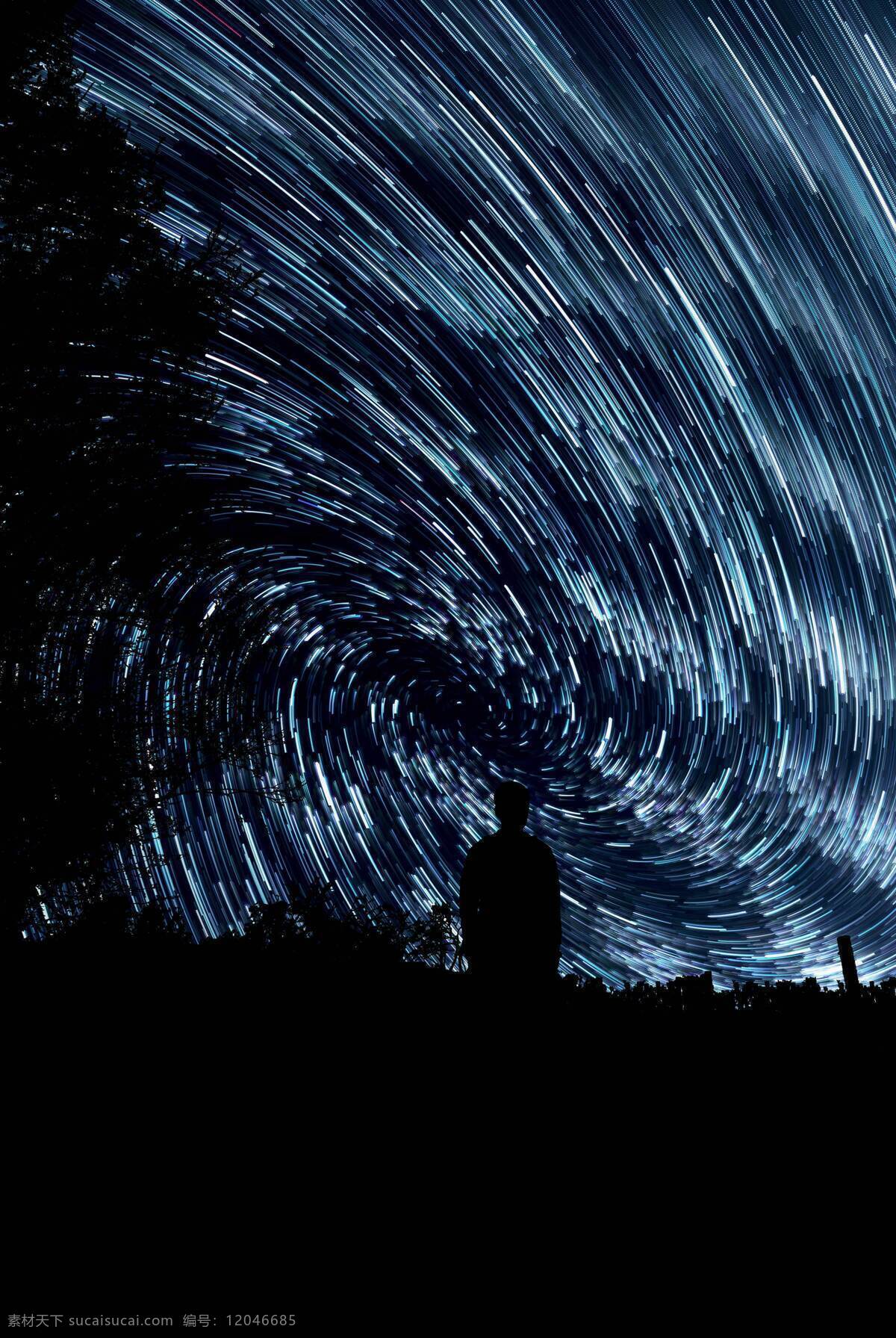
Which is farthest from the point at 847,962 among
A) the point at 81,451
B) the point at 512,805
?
the point at 81,451

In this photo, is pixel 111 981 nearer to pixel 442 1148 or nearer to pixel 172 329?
pixel 442 1148

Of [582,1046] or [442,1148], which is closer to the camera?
[442,1148]

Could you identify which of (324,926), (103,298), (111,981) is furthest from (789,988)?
(103,298)

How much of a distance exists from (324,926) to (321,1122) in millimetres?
7470

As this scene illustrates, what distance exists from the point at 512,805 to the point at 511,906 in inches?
21.8

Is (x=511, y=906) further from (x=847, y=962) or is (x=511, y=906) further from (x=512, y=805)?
(x=847, y=962)

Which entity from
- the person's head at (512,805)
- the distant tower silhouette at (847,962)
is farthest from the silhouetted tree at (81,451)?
the distant tower silhouette at (847,962)

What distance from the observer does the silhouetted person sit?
156 inches

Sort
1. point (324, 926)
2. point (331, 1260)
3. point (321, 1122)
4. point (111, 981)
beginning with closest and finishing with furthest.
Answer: point (331, 1260) → point (321, 1122) → point (111, 981) → point (324, 926)

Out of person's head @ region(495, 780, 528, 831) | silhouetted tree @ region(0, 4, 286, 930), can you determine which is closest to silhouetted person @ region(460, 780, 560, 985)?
person's head @ region(495, 780, 528, 831)

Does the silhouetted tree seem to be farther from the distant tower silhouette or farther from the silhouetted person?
the distant tower silhouette

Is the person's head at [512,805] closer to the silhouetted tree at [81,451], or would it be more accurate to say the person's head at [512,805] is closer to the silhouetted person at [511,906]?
the silhouetted person at [511,906]

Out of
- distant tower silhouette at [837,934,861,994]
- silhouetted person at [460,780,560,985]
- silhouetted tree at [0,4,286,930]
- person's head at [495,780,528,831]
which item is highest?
silhouetted tree at [0,4,286,930]

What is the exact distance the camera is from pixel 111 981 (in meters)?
5.29
